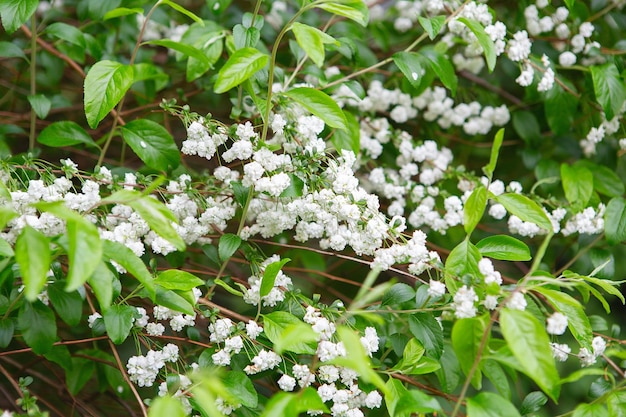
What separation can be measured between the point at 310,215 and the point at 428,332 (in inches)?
10.4

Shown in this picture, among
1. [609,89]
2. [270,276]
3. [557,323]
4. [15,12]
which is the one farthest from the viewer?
[609,89]

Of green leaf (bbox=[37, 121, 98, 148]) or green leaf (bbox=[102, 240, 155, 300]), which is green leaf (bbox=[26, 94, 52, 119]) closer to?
green leaf (bbox=[37, 121, 98, 148])

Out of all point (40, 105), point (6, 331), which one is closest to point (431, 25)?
point (40, 105)

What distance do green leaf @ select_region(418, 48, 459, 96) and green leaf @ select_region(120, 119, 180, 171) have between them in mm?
544

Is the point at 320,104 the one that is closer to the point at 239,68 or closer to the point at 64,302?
the point at 239,68

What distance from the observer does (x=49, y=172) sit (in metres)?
1.05

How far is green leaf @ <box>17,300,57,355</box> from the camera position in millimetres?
987

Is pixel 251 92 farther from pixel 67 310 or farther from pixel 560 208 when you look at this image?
pixel 560 208

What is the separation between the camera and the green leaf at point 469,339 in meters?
0.83

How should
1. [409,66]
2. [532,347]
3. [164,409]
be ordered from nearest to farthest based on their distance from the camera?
[164,409]
[532,347]
[409,66]

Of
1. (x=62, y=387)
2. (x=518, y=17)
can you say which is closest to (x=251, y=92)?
(x=62, y=387)

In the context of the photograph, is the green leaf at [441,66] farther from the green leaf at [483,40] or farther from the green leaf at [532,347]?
the green leaf at [532,347]

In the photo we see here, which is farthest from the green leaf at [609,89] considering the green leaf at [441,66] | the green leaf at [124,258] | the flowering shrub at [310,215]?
the green leaf at [124,258]

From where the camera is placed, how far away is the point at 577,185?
4.57 feet
